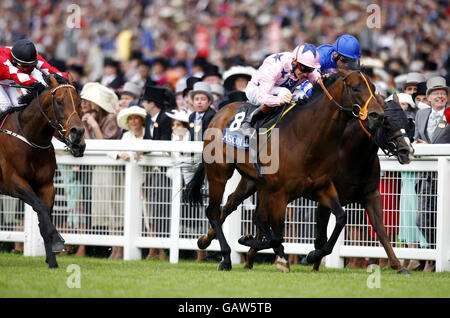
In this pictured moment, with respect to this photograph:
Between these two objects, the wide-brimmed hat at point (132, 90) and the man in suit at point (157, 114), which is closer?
the man in suit at point (157, 114)

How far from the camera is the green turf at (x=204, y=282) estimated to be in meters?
6.49

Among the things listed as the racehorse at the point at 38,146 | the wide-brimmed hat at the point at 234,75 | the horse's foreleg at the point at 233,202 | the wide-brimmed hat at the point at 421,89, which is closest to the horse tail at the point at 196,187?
the horse's foreleg at the point at 233,202

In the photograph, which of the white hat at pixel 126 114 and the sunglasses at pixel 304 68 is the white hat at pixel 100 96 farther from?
the sunglasses at pixel 304 68

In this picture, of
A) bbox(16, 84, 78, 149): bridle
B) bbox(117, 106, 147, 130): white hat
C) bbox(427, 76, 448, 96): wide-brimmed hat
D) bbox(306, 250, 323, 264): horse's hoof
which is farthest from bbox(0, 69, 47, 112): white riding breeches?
bbox(427, 76, 448, 96): wide-brimmed hat

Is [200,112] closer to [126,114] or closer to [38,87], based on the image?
[126,114]

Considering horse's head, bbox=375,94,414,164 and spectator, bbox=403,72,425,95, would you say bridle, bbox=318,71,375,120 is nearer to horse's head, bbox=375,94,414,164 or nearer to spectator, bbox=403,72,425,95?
horse's head, bbox=375,94,414,164

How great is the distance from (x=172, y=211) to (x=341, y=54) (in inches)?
105

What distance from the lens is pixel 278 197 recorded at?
8102mm

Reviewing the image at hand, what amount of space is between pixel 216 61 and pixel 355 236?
34.4ft

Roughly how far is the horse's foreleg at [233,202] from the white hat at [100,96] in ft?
10.4
